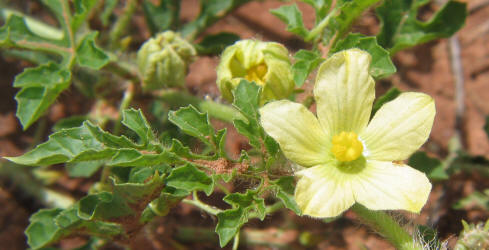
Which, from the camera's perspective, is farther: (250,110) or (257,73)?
(257,73)

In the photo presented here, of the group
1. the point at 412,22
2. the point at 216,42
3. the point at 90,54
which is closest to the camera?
the point at 90,54

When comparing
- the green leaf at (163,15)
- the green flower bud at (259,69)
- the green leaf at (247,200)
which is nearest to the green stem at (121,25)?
the green leaf at (163,15)

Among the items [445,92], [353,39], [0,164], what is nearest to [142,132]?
[353,39]

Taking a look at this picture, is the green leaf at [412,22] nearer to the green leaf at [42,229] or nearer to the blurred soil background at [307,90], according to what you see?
the blurred soil background at [307,90]

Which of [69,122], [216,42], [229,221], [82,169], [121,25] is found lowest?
[82,169]

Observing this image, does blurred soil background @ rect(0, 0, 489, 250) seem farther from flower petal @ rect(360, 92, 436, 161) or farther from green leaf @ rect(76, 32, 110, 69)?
flower petal @ rect(360, 92, 436, 161)

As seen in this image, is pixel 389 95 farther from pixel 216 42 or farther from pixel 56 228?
pixel 56 228

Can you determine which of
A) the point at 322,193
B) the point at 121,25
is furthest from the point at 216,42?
the point at 322,193

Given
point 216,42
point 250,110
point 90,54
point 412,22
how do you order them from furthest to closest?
point 216,42 → point 412,22 → point 90,54 → point 250,110

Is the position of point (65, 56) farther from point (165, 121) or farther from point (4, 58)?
point (4, 58)
